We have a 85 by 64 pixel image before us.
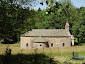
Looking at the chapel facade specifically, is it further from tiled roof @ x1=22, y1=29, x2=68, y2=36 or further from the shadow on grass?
the shadow on grass

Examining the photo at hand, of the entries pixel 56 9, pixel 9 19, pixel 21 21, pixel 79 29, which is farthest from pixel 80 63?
pixel 79 29

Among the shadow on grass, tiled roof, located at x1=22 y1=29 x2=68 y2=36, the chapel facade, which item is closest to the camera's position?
the shadow on grass

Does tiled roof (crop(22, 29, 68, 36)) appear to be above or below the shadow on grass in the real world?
above

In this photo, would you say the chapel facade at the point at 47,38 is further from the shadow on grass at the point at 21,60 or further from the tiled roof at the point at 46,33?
the shadow on grass at the point at 21,60

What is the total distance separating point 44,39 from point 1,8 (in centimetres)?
2743

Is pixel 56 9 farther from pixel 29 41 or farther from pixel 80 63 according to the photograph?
pixel 29 41

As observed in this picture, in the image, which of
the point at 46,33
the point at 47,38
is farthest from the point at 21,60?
the point at 46,33

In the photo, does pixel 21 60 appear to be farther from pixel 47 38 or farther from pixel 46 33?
pixel 46 33

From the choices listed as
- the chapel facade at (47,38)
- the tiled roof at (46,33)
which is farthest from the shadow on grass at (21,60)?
the tiled roof at (46,33)

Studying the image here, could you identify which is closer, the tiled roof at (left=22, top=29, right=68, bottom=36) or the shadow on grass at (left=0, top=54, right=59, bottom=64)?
the shadow on grass at (left=0, top=54, right=59, bottom=64)

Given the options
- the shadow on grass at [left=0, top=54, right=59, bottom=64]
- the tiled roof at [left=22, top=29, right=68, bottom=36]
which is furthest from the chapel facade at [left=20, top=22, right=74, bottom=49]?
the shadow on grass at [left=0, top=54, right=59, bottom=64]

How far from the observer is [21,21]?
1516 cm

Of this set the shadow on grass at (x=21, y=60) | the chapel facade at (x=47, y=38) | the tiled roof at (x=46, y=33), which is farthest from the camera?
the tiled roof at (x=46, y=33)

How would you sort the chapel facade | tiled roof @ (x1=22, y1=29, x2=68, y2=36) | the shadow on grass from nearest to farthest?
the shadow on grass < the chapel facade < tiled roof @ (x1=22, y1=29, x2=68, y2=36)
